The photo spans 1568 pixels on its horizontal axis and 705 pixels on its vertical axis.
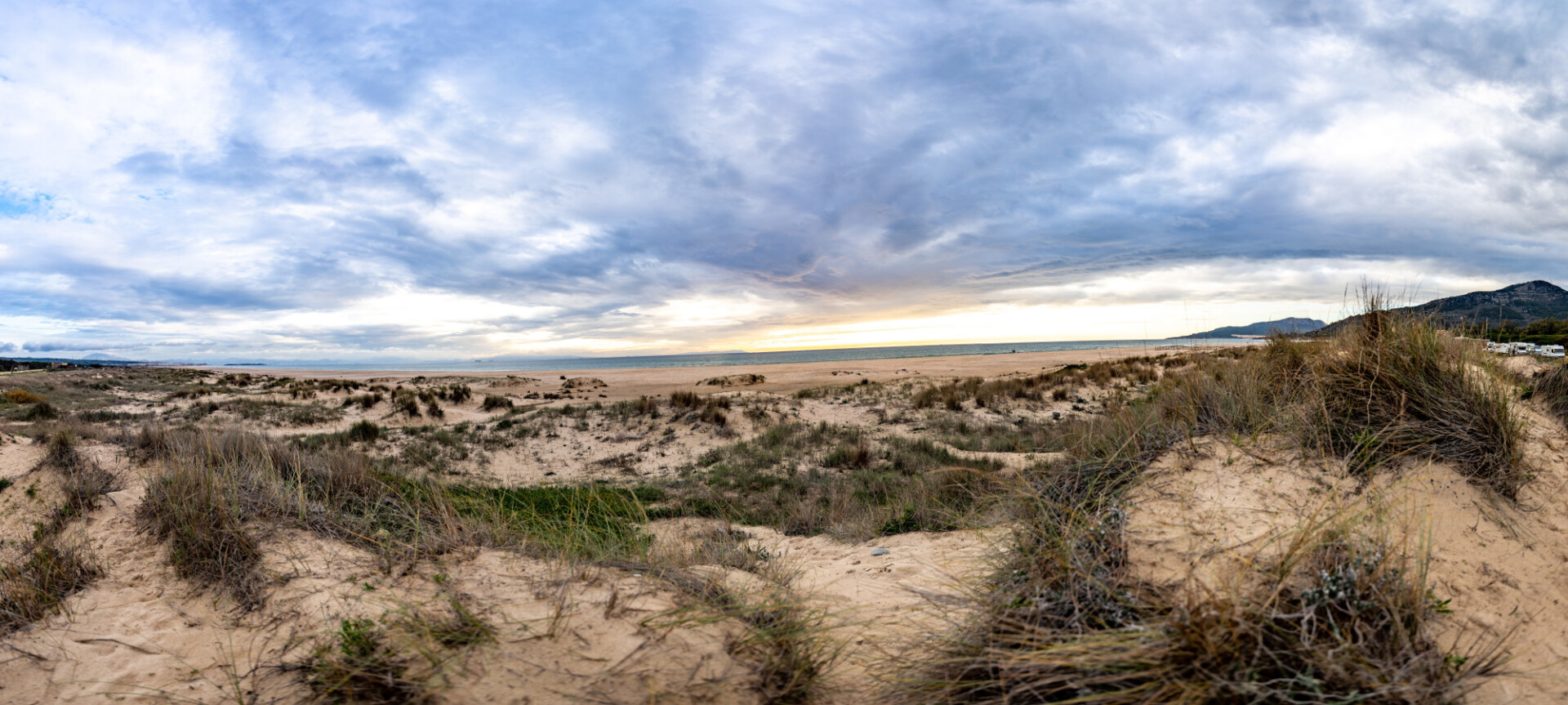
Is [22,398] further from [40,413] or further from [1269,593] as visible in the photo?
[1269,593]

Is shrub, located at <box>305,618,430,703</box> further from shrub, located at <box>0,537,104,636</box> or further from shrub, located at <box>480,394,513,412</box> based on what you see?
shrub, located at <box>480,394,513,412</box>

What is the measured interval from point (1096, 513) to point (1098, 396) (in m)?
17.7

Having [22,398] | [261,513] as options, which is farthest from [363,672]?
[22,398]

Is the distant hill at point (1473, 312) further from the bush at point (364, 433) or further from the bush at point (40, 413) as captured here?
the bush at point (40, 413)

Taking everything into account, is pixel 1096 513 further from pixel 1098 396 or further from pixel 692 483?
pixel 1098 396

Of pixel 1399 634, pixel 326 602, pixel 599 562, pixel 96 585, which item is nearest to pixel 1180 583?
pixel 1399 634

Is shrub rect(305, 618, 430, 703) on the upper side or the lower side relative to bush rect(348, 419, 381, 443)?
upper

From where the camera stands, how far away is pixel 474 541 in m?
4.59

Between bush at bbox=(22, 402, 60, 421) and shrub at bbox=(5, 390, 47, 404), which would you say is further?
shrub at bbox=(5, 390, 47, 404)

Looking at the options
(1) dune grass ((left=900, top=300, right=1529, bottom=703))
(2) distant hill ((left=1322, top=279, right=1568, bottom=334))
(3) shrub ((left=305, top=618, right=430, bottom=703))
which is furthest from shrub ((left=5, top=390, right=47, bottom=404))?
(2) distant hill ((left=1322, top=279, right=1568, bottom=334))

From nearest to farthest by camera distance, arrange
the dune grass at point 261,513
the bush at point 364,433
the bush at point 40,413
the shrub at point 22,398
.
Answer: the dune grass at point 261,513, the bush at point 40,413, the bush at point 364,433, the shrub at point 22,398

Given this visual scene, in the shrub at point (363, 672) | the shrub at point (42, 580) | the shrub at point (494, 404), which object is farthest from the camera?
the shrub at point (494, 404)

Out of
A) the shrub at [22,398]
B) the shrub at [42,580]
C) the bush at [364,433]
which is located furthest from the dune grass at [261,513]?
the shrub at [22,398]

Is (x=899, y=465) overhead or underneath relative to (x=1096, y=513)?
underneath
